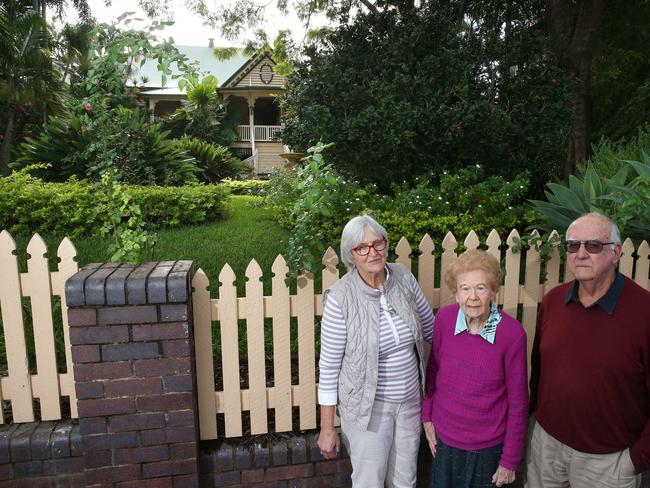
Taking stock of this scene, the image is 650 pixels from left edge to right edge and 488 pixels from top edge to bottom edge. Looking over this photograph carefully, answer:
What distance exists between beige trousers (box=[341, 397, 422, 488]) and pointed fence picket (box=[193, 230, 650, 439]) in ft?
1.98

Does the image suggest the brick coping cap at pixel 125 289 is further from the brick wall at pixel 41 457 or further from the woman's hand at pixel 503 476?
the woman's hand at pixel 503 476

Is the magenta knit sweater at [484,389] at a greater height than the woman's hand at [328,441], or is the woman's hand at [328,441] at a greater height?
the magenta knit sweater at [484,389]

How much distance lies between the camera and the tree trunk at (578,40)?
23.0ft

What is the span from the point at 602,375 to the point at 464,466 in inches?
25.3

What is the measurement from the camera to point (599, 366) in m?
1.84

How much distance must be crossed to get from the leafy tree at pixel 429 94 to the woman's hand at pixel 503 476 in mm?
3870

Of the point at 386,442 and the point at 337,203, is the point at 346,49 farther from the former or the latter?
the point at 386,442

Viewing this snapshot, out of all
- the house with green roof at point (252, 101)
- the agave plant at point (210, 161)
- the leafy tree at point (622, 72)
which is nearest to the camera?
the leafy tree at point (622, 72)

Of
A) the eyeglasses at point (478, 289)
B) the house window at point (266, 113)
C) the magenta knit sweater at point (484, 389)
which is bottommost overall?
the magenta knit sweater at point (484, 389)

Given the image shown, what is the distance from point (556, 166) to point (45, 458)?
746 centimetres

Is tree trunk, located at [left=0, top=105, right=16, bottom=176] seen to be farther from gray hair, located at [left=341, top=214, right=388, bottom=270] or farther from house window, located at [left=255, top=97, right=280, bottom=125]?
gray hair, located at [left=341, top=214, right=388, bottom=270]

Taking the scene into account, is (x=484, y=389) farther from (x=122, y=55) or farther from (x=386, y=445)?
(x=122, y=55)

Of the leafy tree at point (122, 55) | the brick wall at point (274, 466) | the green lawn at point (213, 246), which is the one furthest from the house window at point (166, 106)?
the brick wall at point (274, 466)

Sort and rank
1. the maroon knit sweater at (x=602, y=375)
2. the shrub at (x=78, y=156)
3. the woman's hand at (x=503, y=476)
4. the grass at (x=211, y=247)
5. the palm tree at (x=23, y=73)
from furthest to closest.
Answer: the palm tree at (x=23, y=73) < the shrub at (x=78, y=156) < the grass at (x=211, y=247) < the woman's hand at (x=503, y=476) < the maroon knit sweater at (x=602, y=375)
